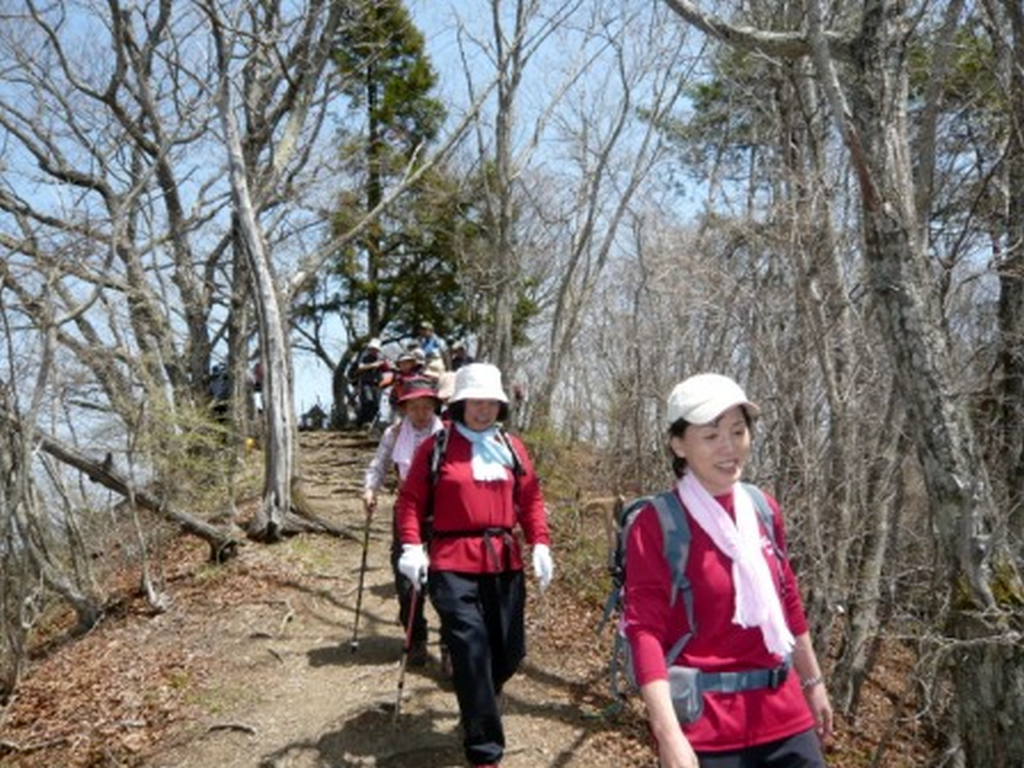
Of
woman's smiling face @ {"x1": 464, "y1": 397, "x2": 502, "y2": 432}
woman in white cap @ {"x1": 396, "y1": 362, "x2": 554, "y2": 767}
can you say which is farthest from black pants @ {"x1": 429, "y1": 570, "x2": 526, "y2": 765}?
woman's smiling face @ {"x1": 464, "y1": 397, "x2": 502, "y2": 432}

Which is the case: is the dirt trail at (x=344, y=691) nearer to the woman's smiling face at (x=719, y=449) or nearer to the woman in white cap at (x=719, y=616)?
the woman in white cap at (x=719, y=616)

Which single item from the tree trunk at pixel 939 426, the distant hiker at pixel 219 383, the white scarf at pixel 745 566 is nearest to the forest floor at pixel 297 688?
the tree trunk at pixel 939 426

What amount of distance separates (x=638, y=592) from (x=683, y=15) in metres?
3.92

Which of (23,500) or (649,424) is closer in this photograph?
(23,500)

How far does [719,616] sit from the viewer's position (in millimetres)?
2768

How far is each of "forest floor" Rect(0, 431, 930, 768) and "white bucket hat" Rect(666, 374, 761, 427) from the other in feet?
11.9

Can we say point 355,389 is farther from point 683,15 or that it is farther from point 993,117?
point 683,15

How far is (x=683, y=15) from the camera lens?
5496 millimetres

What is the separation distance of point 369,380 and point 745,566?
16.3m

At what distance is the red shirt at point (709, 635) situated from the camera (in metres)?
2.72

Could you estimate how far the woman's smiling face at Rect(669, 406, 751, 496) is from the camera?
286 cm

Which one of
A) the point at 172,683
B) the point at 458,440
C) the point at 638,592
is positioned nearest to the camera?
the point at 638,592

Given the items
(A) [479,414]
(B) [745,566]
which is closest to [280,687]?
(A) [479,414]

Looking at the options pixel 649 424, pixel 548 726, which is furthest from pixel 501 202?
pixel 548 726
